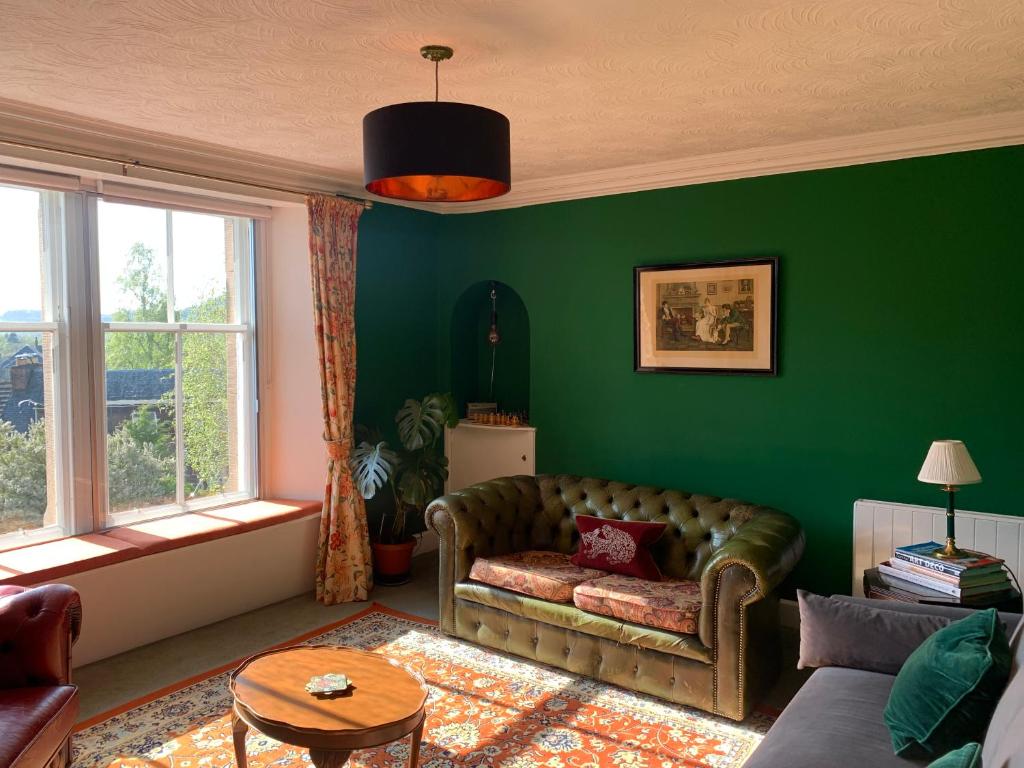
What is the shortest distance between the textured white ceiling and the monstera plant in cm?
189

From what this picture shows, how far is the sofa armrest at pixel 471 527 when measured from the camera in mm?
4293

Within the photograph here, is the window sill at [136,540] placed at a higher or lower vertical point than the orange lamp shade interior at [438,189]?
lower

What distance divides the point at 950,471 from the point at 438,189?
7.98 ft

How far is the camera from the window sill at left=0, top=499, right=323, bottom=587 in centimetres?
374

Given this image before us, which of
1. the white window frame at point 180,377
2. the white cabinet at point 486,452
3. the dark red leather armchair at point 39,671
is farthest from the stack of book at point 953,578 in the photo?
the white window frame at point 180,377

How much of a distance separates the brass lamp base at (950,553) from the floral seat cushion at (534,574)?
1546mm

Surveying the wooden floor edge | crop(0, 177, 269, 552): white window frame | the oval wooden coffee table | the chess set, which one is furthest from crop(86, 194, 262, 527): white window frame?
the oval wooden coffee table

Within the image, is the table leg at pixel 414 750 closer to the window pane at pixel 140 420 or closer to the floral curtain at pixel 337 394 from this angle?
the floral curtain at pixel 337 394

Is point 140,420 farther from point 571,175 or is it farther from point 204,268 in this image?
point 571,175

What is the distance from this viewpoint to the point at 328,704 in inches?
106

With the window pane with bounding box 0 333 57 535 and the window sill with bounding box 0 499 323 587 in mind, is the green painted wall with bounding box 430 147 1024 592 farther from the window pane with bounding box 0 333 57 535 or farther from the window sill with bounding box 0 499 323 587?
the window pane with bounding box 0 333 57 535

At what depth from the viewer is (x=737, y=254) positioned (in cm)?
458

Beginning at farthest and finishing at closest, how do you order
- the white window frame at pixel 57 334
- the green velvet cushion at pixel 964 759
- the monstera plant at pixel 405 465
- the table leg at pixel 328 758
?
1. the monstera plant at pixel 405 465
2. the white window frame at pixel 57 334
3. the table leg at pixel 328 758
4. the green velvet cushion at pixel 964 759

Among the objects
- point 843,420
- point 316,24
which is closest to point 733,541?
point 843,420
